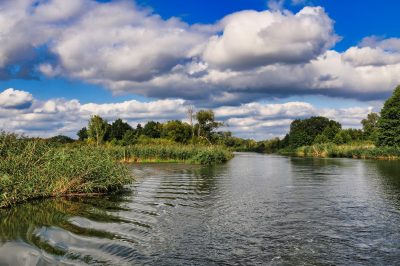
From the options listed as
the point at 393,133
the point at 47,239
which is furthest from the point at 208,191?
the point at 393,133

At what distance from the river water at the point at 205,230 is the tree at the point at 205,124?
62820 mm

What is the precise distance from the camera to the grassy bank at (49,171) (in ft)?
54.3

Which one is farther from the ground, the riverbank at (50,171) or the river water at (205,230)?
the riverbank at (50,171)

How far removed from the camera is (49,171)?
60.5 feet

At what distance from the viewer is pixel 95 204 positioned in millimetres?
17234

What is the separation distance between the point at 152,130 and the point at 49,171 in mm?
80885

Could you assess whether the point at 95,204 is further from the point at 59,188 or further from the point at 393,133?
the point at 393,133

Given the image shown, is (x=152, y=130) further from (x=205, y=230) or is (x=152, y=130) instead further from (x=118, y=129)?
(x=205, y=230)

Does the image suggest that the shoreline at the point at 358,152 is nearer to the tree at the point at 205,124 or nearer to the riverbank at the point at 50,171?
the tree at the point at 205,124

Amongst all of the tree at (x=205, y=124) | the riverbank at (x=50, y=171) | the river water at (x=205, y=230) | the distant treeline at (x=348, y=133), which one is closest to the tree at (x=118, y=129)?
the tree at (x=205, y=124)

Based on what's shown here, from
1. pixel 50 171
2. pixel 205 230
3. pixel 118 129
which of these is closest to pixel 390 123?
pixel 118 129

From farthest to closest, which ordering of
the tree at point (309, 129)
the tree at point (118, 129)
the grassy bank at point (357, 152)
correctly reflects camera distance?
the tree at point (309, 129) → the tree at point (118, 129) → the grassy bank at point (357, 152)

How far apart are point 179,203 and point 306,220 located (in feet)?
20.8

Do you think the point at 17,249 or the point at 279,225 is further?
the point at 279,225
